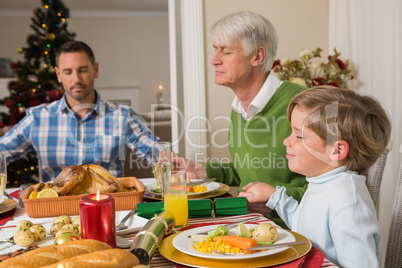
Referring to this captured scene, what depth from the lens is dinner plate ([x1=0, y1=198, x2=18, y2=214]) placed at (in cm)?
138

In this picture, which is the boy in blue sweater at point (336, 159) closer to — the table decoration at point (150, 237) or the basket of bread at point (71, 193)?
the table decoration at point (150, 237)

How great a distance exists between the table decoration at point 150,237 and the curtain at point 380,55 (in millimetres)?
1873

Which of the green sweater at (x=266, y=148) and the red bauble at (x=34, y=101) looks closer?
the green sweater at (x=266, y=148)

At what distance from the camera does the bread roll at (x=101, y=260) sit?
672 mm

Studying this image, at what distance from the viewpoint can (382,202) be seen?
2721mm

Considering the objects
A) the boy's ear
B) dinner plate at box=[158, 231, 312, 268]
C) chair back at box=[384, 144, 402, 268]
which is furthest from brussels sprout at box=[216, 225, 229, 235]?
chair back at box=[384, 144, 402, 268]

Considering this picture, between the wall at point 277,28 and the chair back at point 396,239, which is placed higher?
the wall at point 277,28

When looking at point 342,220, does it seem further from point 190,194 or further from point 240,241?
point 190,194

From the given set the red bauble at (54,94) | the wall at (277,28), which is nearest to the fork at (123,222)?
the wall at (277,28)

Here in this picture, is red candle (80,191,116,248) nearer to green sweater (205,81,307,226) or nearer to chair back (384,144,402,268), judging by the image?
chair back (384,144,402,268)

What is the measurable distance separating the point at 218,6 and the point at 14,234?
7.44 feet

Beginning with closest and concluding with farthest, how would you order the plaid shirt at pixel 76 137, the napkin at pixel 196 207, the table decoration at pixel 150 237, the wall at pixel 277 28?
the table decoration at pixel 150 237 → the napkin at pixel 196 207 → the plaid shirt at pixel 76 137 → the wall at pixel 277 28

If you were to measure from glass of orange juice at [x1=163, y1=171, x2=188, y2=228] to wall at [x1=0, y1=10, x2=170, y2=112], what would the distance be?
867 centimetres

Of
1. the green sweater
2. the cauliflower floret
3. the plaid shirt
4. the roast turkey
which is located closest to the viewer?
the cauliflower floret
